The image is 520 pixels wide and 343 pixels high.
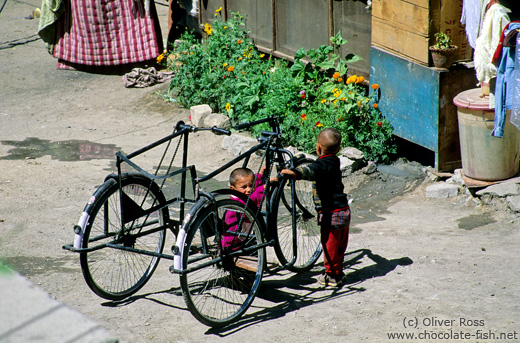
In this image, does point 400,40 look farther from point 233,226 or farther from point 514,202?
point 233,226

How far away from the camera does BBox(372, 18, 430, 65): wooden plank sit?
271 inches

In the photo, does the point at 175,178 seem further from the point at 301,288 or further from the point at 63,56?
the point at 63,56

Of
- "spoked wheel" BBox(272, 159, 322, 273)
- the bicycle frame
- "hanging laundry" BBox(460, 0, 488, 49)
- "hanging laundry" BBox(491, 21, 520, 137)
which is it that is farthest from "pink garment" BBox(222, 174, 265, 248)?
"hanging laundry" BBox(460, 0, 488, 49)

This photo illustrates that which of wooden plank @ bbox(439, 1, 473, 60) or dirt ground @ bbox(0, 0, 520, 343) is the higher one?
wooden plank @ bbox(439, 1, 473, 60)

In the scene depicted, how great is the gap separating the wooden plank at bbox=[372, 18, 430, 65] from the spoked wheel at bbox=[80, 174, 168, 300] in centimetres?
364

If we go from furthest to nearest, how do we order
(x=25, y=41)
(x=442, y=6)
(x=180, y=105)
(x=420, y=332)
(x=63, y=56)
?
(x=25, y=41) → (x=63, y=56) → (x=180, y=105) → (x=442, y=6) → (x=420, y=332)

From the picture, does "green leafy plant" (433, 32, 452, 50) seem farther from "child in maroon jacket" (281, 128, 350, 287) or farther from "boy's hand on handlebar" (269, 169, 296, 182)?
"boy's hand on handlebar" (269, 169, 296, 182)

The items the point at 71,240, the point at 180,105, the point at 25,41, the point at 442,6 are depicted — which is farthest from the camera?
the point at 25,41

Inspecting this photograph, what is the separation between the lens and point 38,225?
605cm

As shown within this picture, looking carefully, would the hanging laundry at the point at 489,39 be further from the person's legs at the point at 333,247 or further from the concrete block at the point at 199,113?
the concrete block at the point at 199,113

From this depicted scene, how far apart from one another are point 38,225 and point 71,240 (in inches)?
21.2

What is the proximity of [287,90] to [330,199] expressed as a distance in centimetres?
394

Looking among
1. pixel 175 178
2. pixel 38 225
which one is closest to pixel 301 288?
pixel 38 225

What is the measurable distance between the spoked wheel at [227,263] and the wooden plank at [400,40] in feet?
11.3
